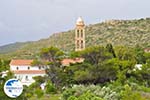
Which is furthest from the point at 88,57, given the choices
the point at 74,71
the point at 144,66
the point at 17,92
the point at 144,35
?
the point at 144,35

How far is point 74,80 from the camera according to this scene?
134 feet

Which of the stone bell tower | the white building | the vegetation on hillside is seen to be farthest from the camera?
the stone bell tower

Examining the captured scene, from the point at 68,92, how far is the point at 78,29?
3416 cm

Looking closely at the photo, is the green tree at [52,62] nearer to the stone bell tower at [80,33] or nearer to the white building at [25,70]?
the white building at [25,70]

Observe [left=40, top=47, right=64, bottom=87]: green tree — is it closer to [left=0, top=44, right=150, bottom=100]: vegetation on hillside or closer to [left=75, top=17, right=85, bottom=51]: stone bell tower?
[left=0, top=44, right=150, bottom=100]: vegetation on hillside

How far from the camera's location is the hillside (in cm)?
9288

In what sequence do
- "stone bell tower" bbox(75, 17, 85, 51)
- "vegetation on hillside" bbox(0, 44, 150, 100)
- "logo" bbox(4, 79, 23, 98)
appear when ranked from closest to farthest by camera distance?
"logo" bbox(4, 79, 23, 98) < "vegetation on hillside" bbox(0, 44, 150, 100) < "stone bell tower" bbox(75, 17, 85, 51)

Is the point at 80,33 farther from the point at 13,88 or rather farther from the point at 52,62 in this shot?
the point at 13,88

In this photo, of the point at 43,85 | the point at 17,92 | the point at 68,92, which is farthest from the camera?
the point at 43,85

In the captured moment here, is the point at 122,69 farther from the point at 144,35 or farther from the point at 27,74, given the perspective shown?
the point at 144,35

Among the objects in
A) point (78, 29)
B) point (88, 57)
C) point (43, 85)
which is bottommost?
point (43, 85)

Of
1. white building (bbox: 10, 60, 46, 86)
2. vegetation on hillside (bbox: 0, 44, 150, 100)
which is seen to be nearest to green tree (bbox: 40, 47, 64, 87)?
vegetation on hillside (bbox: 0, 44, 150, 100)

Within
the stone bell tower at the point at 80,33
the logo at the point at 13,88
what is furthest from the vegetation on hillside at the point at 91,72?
the logo at the point at 13,88

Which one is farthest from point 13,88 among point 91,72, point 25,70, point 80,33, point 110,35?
point 110,35
